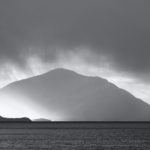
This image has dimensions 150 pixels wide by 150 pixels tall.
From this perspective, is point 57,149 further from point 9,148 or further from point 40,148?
point 9,148

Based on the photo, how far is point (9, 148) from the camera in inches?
5030

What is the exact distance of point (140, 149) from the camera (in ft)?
396

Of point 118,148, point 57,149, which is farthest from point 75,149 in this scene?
point 118,148

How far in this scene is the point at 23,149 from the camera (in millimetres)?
125312

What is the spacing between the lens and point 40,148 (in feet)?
417

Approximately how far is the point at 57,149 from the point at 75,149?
5350 millimetres

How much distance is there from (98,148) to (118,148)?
20.0 feet

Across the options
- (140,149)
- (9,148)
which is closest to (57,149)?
(9,148)

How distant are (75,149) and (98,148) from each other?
7.82m

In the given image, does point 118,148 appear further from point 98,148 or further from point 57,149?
point 57,149

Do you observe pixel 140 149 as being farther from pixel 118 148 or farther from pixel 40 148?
pixel 40 148

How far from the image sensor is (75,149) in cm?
12200

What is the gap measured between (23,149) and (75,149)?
16038 millimetres

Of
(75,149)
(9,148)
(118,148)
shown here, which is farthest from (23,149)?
(118,148)
